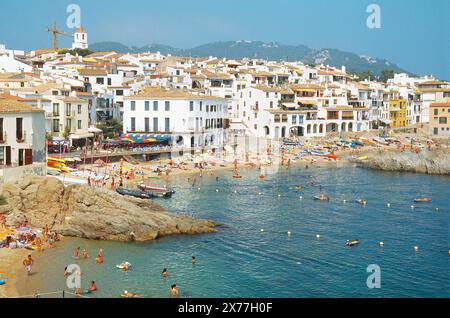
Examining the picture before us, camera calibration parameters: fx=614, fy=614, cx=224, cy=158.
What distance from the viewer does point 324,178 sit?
5822 cm

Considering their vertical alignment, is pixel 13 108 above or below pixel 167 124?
above

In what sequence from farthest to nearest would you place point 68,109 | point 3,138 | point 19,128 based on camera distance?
1. point 68,109
2. point 19,128
3. point 3,138

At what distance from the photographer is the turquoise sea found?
26.0m

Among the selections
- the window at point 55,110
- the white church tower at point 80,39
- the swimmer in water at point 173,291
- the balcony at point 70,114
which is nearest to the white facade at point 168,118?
the balcony at point 70,114

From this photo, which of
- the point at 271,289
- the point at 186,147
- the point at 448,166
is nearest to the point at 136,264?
the point at 271,289

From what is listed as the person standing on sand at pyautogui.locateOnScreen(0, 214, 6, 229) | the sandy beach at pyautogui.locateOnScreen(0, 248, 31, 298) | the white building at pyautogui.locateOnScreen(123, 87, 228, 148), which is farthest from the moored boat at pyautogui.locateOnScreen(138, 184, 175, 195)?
the white building at pyautogui.locateOnScreen(123, 87, 228, 148)

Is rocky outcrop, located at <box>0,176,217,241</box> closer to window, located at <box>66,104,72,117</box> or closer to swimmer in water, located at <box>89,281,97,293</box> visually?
swimmer in water, located at <box>89,281,97,293</box>

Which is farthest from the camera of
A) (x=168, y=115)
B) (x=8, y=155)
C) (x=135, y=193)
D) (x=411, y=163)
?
(x=168, y=115)

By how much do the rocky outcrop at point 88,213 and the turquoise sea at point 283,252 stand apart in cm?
99

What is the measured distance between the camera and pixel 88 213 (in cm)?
3447

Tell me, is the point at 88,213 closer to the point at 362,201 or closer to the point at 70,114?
the point at 362,201

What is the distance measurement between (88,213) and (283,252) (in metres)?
11.2

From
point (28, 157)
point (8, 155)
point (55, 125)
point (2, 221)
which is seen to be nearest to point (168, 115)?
point (55, 125)

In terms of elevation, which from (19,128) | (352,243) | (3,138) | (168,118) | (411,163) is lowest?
(352,243)
